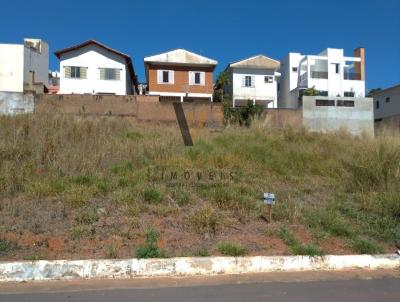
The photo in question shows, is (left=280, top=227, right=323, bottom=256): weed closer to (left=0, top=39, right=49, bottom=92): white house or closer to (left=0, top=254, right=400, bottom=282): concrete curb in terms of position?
(left=0, top=254, right=400, bottom=282): concrete curb

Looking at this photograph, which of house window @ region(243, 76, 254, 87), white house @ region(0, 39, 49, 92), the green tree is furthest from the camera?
the green tree

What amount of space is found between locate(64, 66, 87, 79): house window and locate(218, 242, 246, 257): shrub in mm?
36878

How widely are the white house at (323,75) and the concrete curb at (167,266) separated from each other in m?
44.5

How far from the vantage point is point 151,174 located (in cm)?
1052

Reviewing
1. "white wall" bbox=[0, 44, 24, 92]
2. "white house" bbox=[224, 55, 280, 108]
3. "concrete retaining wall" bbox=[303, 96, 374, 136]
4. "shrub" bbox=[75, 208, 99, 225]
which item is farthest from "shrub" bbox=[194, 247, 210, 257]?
"white house" bbox=[224, 55, 280, 108]

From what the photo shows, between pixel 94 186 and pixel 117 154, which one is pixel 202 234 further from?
pixel 117 154

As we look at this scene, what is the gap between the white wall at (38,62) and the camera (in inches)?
1597

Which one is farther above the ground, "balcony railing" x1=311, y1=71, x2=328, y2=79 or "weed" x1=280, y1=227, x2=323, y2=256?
"balcony railing" x1=311, y1=71, x2=328, y2=79

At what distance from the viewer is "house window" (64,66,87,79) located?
4038 centimetres

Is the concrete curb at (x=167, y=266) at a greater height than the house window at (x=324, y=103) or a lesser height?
lesser

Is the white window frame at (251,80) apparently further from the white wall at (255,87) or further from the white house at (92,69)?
the white house at (92,69)

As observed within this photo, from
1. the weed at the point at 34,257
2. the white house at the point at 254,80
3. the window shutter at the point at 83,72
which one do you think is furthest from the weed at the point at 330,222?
the white house at the point at 254,80

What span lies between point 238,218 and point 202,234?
1.09m

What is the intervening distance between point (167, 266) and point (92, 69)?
37352 mm
